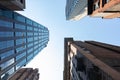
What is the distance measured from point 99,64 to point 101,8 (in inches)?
629

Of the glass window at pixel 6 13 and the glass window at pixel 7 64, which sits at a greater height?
the glass window at pixel 6 13

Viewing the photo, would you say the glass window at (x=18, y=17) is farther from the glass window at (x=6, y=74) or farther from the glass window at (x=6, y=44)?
the glass window at (x=6, y=74)

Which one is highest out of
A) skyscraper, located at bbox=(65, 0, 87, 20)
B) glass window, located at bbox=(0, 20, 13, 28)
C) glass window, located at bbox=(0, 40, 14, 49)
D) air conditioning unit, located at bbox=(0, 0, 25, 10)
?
skyscraper, located at bbox=(65, 0, 87, 20)

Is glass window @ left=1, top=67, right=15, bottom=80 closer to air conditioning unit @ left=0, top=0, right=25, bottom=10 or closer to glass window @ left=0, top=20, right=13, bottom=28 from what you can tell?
glass window @ left=0, top=20, right=13, bottom=28

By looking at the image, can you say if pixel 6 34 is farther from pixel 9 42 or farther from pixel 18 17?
pixel 18 17

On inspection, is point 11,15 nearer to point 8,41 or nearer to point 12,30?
point 12,30

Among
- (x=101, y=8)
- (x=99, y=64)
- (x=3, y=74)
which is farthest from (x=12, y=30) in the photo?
(x=99, y=64)

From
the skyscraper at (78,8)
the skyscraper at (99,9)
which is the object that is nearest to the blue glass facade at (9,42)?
the skyscraper at (99,9)

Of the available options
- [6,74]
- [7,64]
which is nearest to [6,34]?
[7,64]

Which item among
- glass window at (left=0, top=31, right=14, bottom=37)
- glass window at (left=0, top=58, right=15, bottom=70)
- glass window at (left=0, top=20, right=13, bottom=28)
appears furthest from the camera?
glass window at (left=0, top=58, right=15, bottom=70)

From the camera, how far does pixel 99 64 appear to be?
99.0 feet

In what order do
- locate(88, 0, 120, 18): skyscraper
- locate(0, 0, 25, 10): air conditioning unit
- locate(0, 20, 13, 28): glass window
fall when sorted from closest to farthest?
1. locate(88, 0, 120, 18): skyscraper
2. locate(0, 0, 25, 10): air conditioning unit
3. locate(0, 20, 13, 28): glass window

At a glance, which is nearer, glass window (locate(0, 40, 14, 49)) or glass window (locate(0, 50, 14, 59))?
glass window (locate(0, 40, 14, 49))

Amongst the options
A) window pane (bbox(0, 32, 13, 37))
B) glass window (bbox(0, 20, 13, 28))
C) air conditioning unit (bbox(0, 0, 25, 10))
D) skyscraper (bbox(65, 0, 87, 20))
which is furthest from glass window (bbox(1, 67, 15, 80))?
skyscraper (bbox(65, 0, 87, 20))
